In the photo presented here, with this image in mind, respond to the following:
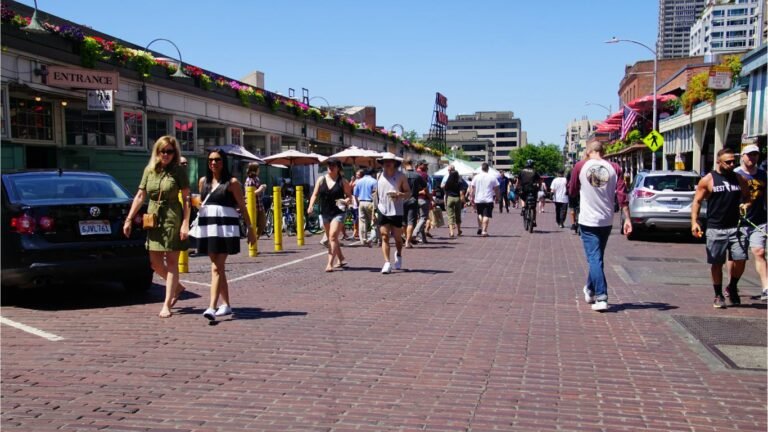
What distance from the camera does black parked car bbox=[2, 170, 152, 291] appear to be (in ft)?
24.5

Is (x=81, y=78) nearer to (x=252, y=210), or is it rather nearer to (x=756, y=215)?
(x=252, y=210)

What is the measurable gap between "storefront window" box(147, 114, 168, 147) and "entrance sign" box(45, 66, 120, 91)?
12.1 ft

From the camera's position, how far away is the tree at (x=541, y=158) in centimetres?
16350

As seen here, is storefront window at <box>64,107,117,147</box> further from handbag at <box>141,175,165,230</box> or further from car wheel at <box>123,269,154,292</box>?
handbag at <box>141,175,165,230</box>

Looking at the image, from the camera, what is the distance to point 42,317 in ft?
24.3

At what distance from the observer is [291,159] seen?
22.1m

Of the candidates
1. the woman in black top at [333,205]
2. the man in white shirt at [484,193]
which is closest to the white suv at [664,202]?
the man in white shirt at [484,193]

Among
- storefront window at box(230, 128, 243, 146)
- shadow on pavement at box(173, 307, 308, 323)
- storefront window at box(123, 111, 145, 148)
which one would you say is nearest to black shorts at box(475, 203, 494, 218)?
storefront window at box(123, 111, 145, 148)

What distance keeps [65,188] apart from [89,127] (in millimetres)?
9888

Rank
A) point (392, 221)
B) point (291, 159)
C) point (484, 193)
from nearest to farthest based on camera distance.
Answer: point (392, 221), point (484, 193), point (291, 159)

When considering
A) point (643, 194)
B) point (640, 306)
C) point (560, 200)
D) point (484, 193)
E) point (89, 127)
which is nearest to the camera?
point (640, 306)

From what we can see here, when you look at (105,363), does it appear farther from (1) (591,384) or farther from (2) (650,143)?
(2) (650,143)

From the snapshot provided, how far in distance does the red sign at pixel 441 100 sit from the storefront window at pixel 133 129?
6736 cm

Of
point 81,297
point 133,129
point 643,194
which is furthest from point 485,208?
point 81,297
